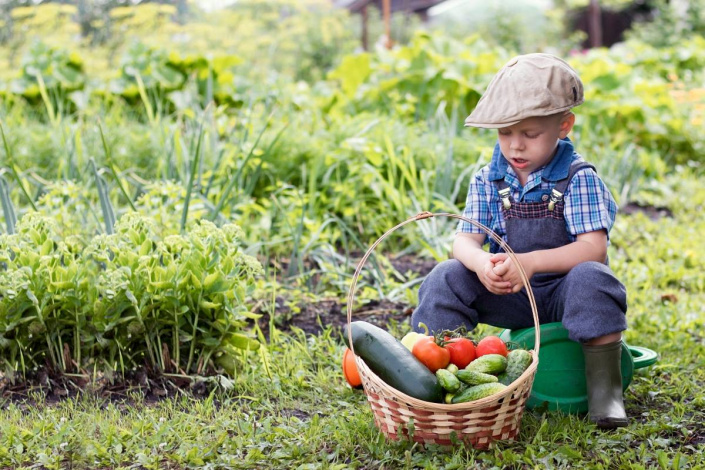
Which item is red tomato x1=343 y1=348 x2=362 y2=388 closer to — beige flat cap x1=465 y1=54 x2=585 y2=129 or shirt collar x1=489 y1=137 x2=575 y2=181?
shirt collar x1=489 y1=137 x2=575 y2=181

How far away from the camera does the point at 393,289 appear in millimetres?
3707

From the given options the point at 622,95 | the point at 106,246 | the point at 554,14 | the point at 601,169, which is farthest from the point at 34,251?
the point at 554,14

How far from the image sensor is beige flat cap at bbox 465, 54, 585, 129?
2.39 meters

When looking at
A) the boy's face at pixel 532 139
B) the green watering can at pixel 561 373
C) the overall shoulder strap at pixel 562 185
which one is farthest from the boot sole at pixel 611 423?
the boy's face at pixel 532 139

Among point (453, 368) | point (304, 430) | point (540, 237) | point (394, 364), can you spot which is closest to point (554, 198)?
point (540, 237)

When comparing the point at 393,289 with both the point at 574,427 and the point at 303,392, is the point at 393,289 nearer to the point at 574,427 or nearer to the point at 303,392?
the point at 303,392

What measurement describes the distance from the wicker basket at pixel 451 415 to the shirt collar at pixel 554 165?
434mm

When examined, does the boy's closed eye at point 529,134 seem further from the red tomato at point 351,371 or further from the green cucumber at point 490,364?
the red tomato at point 351,371

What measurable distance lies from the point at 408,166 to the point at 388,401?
2.83 metres

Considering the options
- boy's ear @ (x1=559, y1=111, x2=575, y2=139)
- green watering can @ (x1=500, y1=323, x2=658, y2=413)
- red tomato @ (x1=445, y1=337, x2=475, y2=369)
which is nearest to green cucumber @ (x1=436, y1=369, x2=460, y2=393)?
red tomato @ (x1=445, y1=337, x2=475, y2=369)

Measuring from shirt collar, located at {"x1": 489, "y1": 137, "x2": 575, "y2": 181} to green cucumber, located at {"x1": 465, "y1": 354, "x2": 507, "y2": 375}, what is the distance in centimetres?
65

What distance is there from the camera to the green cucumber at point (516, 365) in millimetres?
2267

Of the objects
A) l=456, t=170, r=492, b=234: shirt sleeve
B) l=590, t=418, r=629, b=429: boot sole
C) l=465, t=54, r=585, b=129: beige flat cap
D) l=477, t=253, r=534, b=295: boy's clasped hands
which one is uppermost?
l=465, t=54, r=585, b=129: beige flat cap

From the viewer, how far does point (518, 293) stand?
2672 mm
